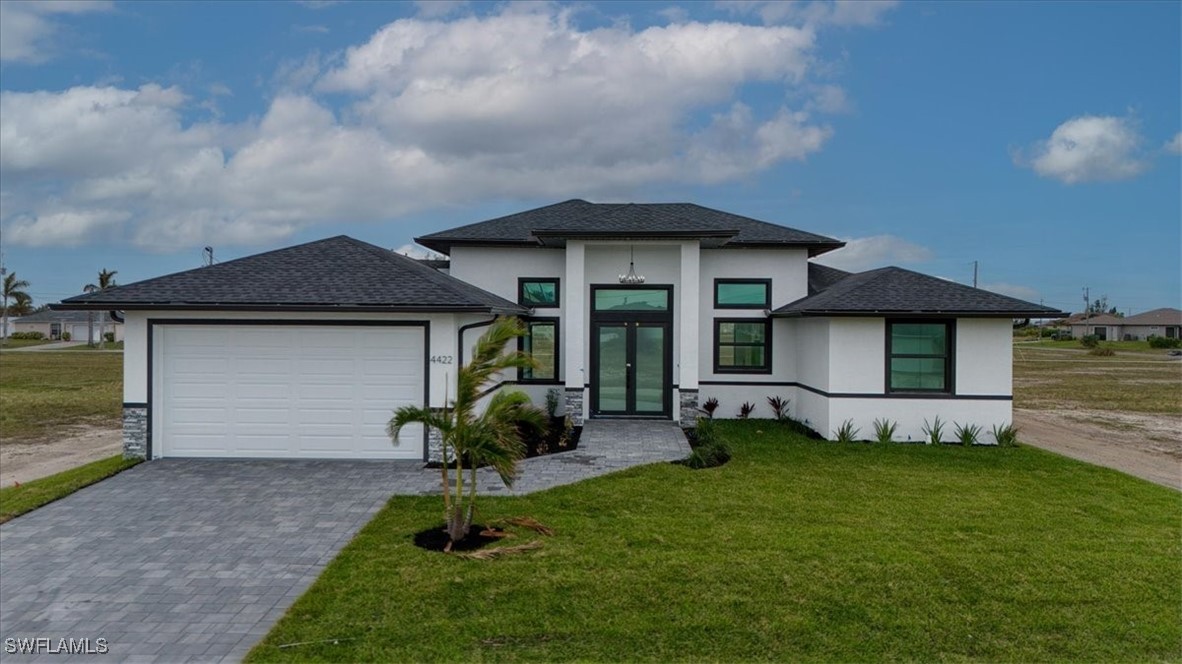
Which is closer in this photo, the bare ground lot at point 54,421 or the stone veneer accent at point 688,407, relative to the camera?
the bare ground lot at point 54,421

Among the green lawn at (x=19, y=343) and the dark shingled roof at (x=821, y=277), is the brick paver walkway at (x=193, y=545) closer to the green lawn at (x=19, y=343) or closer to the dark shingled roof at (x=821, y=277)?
the dark shingled roof at (x=821, y=277)

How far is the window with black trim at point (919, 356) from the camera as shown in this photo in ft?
38.8

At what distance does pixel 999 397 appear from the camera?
11.7 meters

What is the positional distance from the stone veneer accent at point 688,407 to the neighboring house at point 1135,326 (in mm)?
77196

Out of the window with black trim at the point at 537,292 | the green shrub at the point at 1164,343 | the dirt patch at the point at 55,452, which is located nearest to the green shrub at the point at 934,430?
the window with black trim at the point at 537,292

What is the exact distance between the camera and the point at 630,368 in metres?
13.5

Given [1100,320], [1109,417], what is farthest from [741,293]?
[1100,320]

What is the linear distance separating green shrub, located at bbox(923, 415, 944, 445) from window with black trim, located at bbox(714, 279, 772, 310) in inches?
168

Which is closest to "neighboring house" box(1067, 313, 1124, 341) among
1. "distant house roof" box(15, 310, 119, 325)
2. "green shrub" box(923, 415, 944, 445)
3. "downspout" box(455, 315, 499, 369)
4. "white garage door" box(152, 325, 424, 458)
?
"green shrub" box(923, 415, 944, 445)

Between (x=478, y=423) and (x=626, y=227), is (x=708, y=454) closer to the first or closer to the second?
(x=478, y=423)

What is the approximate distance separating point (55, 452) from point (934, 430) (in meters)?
16.8

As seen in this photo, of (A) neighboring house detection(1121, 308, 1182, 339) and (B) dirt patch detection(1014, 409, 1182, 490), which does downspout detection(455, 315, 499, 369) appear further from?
(A) neighboring house detection(1121, 308, 1182, 339)

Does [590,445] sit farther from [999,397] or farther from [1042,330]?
[1042,330]

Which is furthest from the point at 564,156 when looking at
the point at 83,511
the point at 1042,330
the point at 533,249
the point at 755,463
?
the point at 1042,330
